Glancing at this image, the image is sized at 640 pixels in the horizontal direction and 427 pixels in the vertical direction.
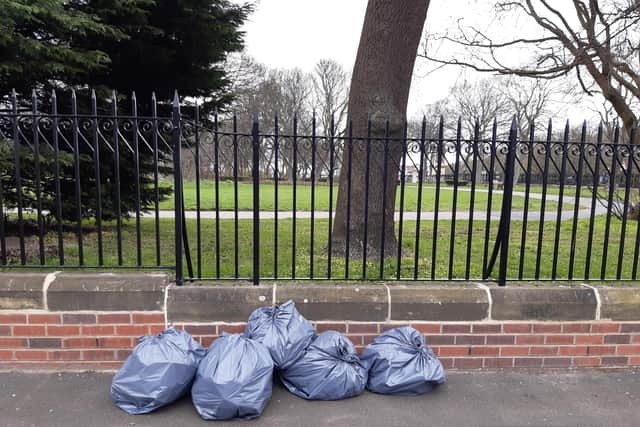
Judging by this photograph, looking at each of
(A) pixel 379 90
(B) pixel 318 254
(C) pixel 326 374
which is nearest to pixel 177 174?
(C) pixel 326 374

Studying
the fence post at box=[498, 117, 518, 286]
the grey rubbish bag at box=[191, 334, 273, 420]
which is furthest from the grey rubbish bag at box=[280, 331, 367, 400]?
the fence post at box=[498, 117, 518, 286]

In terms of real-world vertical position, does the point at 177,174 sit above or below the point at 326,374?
above

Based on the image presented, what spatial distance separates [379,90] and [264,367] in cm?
341

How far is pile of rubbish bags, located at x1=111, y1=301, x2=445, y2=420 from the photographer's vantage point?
2582 millimetres

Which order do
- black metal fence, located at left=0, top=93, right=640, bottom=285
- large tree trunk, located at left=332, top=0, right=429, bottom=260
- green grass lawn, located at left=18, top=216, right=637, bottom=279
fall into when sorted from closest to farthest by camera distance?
1. black metal fence, located at left=0, top=93, right=640, bottom=285
2. green grass lawn, located at left=18, top=216, right=637, bottom=279
3. large tree trunk, located at left=332, top=0, right=429, bottom=260

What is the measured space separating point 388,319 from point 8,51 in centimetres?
510

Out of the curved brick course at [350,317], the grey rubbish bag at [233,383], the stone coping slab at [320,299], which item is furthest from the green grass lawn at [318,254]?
the grey rubbish bag at [233,383]

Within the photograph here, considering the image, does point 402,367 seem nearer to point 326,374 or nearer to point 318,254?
point 326,374

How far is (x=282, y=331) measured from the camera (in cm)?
290

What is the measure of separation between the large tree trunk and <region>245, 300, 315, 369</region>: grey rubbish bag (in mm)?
1956

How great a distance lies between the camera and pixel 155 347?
2717 mm

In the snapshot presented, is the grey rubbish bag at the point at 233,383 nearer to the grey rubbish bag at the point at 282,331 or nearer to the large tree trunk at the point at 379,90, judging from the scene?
the grey rubbish bag at the point at 282,331

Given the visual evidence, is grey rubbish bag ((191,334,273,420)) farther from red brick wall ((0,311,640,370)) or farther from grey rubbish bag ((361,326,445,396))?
grey rubbish bag ((361,326,445,396))

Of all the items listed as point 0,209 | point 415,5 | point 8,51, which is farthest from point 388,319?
point 8,51
